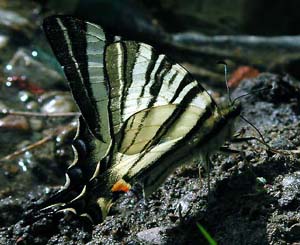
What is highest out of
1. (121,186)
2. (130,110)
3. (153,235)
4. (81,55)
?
(81,55)

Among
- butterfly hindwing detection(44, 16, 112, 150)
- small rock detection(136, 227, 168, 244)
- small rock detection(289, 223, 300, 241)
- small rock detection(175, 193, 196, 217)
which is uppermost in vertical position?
butterfly hindwing detection(44, 16, 112, 150)

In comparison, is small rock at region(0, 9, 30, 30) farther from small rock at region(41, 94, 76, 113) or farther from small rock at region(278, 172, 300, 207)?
small rock at region(278, 172, 300, 207)

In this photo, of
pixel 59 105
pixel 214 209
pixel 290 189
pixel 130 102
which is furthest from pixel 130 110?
pixel 59 105

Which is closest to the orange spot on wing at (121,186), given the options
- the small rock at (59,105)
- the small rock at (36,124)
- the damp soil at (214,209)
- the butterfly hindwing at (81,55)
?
the damp soil at (214,209)

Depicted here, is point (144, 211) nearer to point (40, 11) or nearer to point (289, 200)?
point (289, 200)

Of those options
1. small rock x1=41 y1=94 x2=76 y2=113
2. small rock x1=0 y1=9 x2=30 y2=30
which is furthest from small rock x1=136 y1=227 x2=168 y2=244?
small rock x1=0 y1=9 x2=30 y2=30

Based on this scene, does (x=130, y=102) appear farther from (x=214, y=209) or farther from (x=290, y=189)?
(x=290, y=189)
